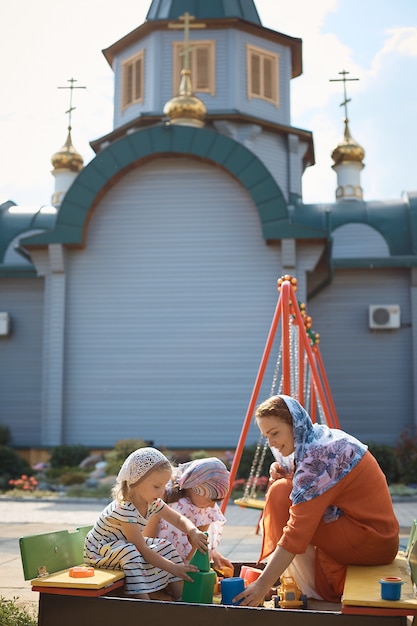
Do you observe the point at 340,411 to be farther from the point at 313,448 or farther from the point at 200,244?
the point at 313,448

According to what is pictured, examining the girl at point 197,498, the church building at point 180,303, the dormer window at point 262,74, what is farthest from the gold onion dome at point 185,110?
the girl at point 197,498

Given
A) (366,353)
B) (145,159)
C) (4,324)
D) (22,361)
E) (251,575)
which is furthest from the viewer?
(22,361)

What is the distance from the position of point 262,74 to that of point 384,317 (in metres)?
7.49

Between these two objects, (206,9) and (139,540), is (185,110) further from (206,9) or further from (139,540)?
(139,540)

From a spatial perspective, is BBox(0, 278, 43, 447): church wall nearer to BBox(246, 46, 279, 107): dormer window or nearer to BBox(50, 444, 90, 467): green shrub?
BBox(50, 444, 90, 467): green shrub

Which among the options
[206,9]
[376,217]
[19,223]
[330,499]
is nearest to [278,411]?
[330,499]

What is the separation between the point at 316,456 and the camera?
12.3ft

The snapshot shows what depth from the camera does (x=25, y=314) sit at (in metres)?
18.1

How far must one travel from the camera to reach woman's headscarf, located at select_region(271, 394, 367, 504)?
369 cm

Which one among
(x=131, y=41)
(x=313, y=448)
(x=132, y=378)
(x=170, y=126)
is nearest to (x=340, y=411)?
(x=132, y=378)

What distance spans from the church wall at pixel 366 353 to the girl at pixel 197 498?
1309 cm

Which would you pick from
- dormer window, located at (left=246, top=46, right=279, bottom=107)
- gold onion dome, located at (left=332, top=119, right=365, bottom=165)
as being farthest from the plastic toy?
gold onion dome, located at (left=332, top=119, right=365, bottom=165)

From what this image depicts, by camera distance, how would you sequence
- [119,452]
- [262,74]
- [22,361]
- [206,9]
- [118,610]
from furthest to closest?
[206,9], [262,74], [22,361], [119,452], [118,610]

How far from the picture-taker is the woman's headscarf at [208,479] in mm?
4383
